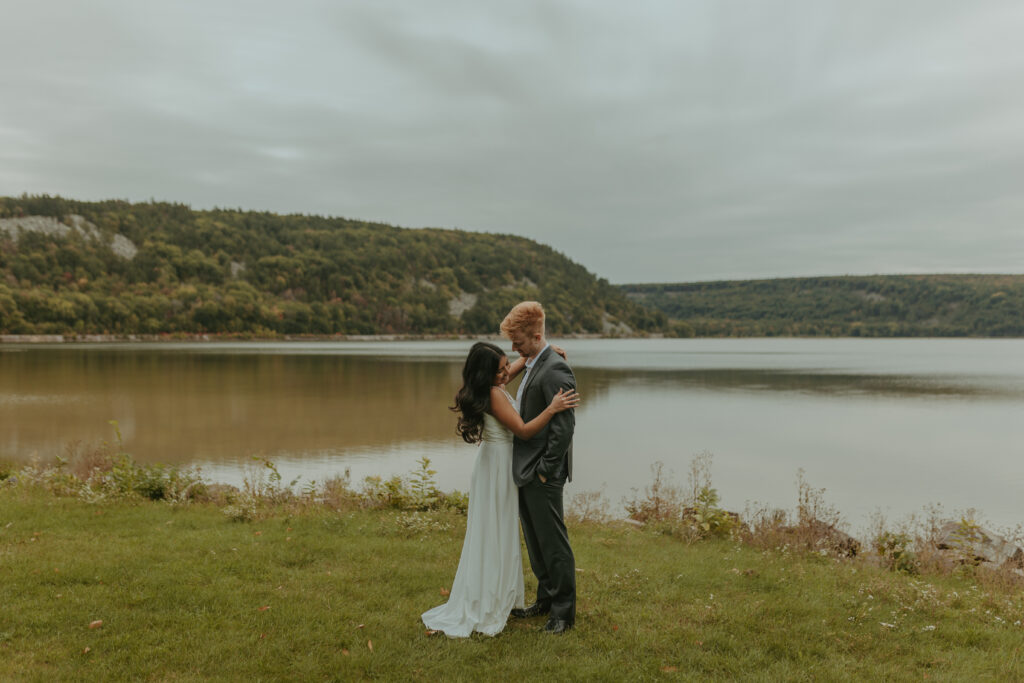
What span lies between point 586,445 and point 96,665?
1641 centimetres

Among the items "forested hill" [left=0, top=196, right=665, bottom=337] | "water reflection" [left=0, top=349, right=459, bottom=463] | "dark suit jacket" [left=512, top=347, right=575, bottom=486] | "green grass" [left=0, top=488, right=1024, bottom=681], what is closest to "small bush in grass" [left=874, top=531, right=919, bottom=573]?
"green grass" [left=0, top=488, right=1024, bottom=681]

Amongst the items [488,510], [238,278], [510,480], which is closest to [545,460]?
[510,480]

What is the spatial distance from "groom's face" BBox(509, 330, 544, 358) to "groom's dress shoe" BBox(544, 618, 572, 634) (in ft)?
6.96

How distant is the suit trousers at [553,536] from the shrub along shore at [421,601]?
0.27 metres

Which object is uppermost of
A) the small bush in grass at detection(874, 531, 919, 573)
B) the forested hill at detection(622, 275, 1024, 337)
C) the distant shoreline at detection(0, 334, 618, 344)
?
the forested hill at detection(622, 275, 1024, 337)

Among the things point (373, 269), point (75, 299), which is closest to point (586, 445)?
point (75, 299)

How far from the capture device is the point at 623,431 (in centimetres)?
2286

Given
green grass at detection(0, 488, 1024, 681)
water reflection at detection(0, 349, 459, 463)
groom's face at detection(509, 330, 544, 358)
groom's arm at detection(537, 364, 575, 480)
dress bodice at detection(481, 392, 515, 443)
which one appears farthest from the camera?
water reflection at detection(0, 349, 459, 463)

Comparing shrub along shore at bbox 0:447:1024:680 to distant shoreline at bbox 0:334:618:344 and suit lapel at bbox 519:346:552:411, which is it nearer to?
suit lapel at bbox 519:346:552:411

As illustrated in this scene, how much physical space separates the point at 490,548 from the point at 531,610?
817 mm

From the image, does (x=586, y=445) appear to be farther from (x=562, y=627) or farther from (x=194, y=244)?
(x=194, y=244)

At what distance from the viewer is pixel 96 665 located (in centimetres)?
425

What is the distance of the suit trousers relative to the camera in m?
4.97

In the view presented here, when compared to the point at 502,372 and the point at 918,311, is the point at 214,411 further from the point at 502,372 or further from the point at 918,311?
the point at 918,311
